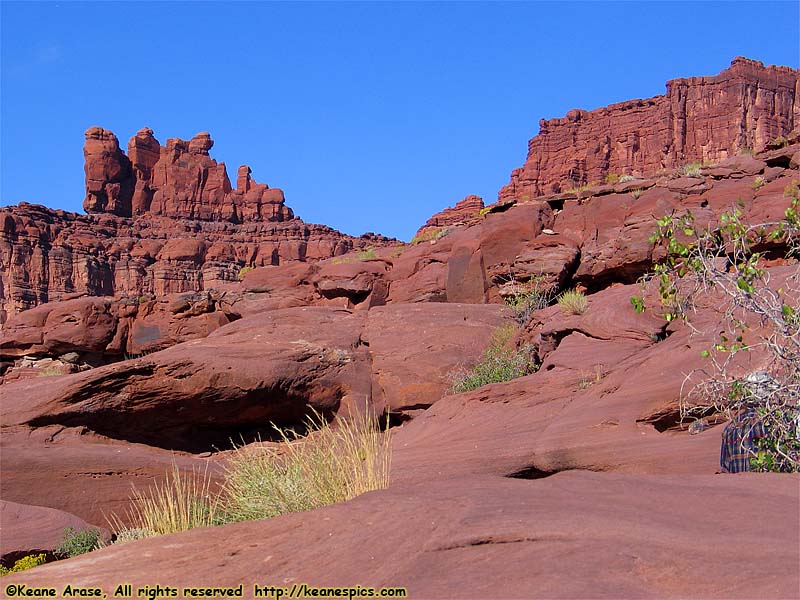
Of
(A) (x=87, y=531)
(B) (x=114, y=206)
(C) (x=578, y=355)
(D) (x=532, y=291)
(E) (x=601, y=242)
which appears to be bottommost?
(A) (x=87, y=531)

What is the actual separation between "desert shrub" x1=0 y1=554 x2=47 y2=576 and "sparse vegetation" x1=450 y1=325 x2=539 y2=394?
7.25m

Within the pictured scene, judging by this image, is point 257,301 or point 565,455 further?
point 257,301

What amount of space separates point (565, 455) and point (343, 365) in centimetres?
896

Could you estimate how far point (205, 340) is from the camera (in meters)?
18.1

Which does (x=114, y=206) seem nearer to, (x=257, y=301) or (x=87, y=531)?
(x=257, y=301)

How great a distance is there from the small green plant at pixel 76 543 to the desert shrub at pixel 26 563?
0.77 feet

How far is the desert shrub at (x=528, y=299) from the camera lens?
17.7 metres

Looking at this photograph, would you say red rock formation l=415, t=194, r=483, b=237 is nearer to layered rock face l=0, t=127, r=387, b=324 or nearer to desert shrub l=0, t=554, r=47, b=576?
layered rock face l=0, t=127, r=387, b=324

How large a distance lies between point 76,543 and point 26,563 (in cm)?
93

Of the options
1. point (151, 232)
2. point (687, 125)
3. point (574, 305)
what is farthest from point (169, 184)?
point (574, 305)

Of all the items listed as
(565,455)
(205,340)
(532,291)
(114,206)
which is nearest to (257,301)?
(205,340)

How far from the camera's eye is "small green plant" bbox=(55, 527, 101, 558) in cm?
984

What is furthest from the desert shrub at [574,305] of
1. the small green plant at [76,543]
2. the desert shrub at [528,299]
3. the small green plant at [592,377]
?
the small green plant at [76,543]

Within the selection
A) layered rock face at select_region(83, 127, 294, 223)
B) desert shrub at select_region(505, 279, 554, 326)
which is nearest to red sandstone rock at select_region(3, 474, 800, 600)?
desert shrub at select_region(505, 279, 554, 326)
